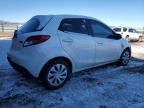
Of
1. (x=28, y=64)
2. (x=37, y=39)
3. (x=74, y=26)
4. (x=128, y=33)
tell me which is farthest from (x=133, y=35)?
(x=28, y=64)

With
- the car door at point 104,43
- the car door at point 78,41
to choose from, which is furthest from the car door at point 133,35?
the car door at point 78,41

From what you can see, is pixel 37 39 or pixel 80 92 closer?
Answer: pixel 37 39

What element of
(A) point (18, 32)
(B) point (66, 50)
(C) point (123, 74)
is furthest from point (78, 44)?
(C) point (123, 74)

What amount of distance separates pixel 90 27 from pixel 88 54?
746mm

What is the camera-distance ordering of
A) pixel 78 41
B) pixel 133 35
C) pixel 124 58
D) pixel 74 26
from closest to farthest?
pixel 78 41 → pixel 74 26 → pixel 124 58 → pixel 133 35

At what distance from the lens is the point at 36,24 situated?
4.68 meters

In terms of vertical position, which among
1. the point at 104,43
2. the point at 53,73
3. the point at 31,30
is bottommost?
the point at 53,73

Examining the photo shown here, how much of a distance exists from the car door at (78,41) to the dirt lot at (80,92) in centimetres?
61

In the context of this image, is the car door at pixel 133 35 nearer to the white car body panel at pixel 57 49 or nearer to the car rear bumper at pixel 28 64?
the white car body panel at pixel 57 49

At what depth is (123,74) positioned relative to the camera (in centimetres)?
613

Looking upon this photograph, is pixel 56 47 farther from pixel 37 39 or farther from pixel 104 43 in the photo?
pixel 104 43

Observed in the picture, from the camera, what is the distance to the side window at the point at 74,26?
4770 mm

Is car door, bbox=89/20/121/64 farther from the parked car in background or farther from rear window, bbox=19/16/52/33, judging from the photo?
the parked car in background

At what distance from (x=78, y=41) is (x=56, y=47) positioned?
689 millimetres
